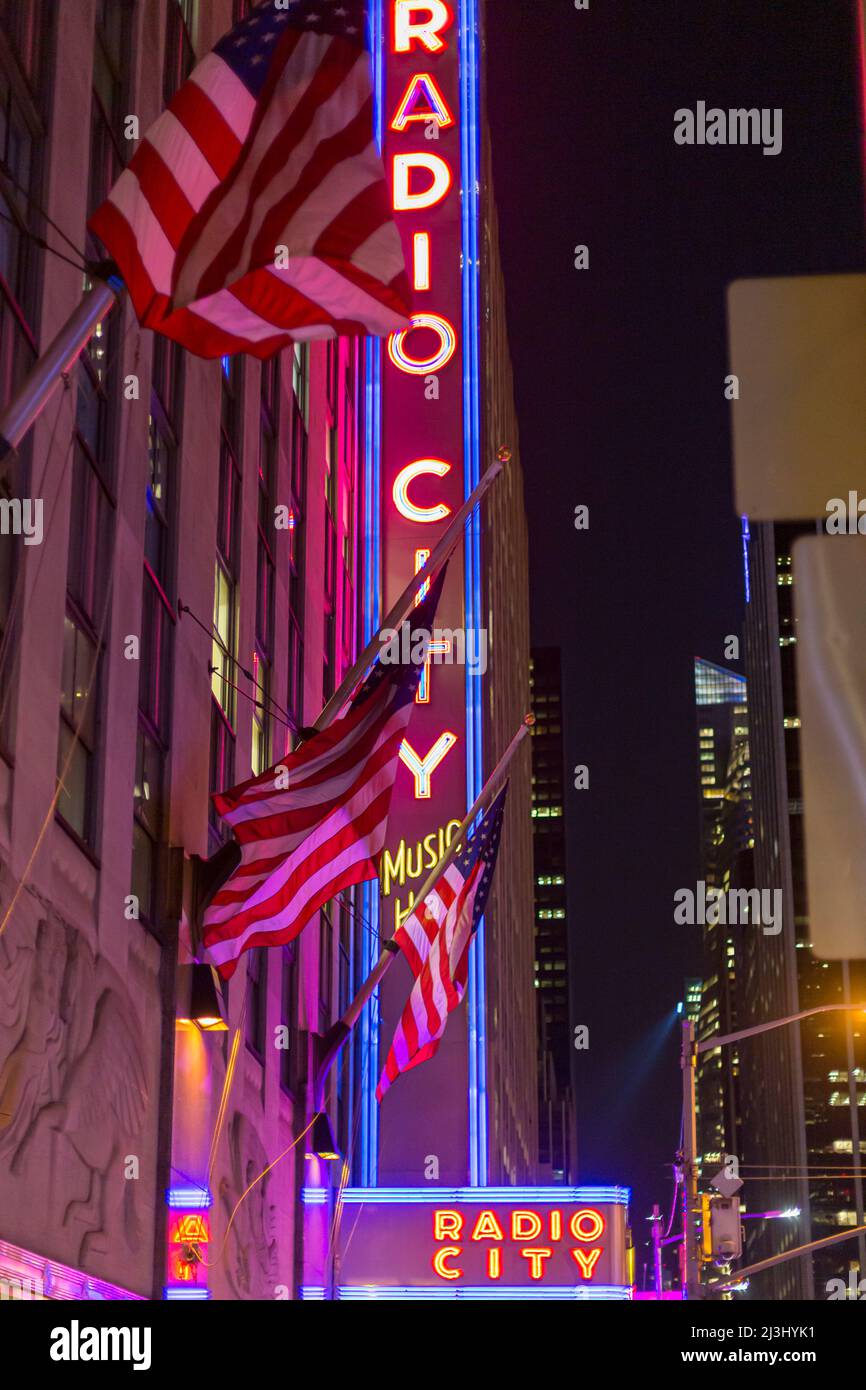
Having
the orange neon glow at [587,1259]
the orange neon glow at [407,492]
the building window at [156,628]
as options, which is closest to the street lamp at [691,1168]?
the orange neon glow at [587,1259]

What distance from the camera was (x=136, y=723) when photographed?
19422mm

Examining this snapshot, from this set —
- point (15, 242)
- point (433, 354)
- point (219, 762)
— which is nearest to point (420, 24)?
point (433, 354)

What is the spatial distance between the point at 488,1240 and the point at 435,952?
14.0 metres

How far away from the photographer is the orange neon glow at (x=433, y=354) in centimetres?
4938

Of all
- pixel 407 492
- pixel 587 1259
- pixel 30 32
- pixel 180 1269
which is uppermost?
pixel 407 492

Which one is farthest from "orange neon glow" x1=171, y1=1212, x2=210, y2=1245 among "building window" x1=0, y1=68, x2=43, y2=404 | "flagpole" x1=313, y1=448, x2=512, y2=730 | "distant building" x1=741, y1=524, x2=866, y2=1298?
"distant building" x1=741, y1=524, x2=866, y2=1298

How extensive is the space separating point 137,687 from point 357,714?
429 cm

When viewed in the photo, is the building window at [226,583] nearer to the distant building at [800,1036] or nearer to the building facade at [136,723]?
Answer: the building facade at [136,723]

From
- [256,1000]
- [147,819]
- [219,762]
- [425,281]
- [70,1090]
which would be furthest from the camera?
[425,281]

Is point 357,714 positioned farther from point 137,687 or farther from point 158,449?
point 158,449

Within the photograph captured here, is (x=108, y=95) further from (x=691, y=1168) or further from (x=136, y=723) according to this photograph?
(x=691, y=1168)

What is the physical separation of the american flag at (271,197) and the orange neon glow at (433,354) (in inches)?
1538
